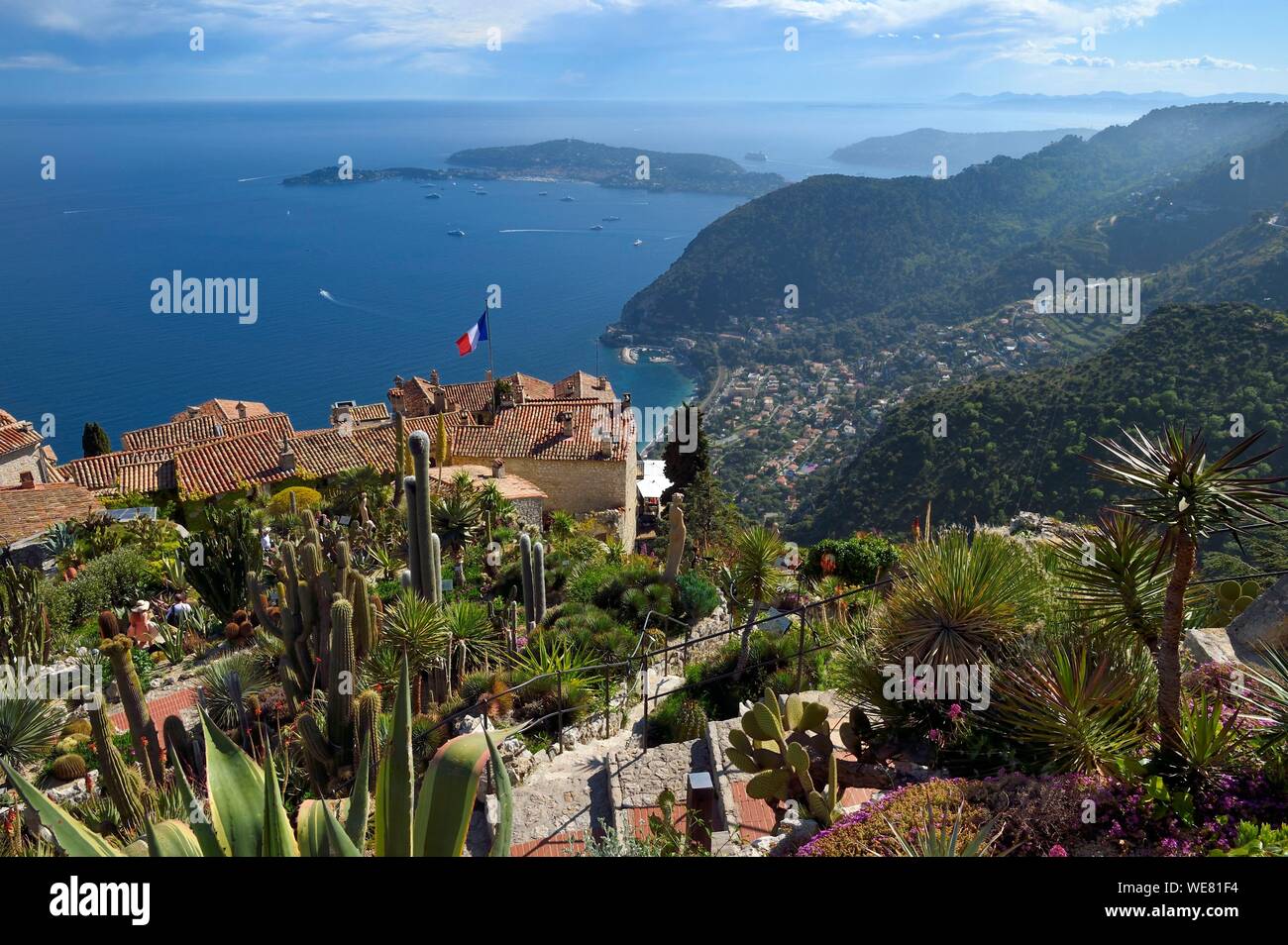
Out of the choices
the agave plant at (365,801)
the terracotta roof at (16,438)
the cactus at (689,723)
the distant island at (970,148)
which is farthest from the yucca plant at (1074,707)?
the distant island at (970,148)

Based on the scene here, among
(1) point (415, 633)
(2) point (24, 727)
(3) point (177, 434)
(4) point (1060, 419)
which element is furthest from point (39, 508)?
(4) point (1060, 419)

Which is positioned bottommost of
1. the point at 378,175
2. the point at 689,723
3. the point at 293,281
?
the point at 689,723

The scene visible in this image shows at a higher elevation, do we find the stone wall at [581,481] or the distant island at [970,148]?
the distant island at [970,148]

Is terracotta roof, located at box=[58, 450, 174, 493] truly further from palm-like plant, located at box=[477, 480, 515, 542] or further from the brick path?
the brick path

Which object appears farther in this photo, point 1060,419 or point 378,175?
point 378,175

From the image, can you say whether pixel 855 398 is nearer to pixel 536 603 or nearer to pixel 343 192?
pixel 536 603

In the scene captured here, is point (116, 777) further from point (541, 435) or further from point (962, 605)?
point (541, 435)

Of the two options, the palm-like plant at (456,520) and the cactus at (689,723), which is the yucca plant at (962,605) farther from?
the palm-like plant at (456,520)
